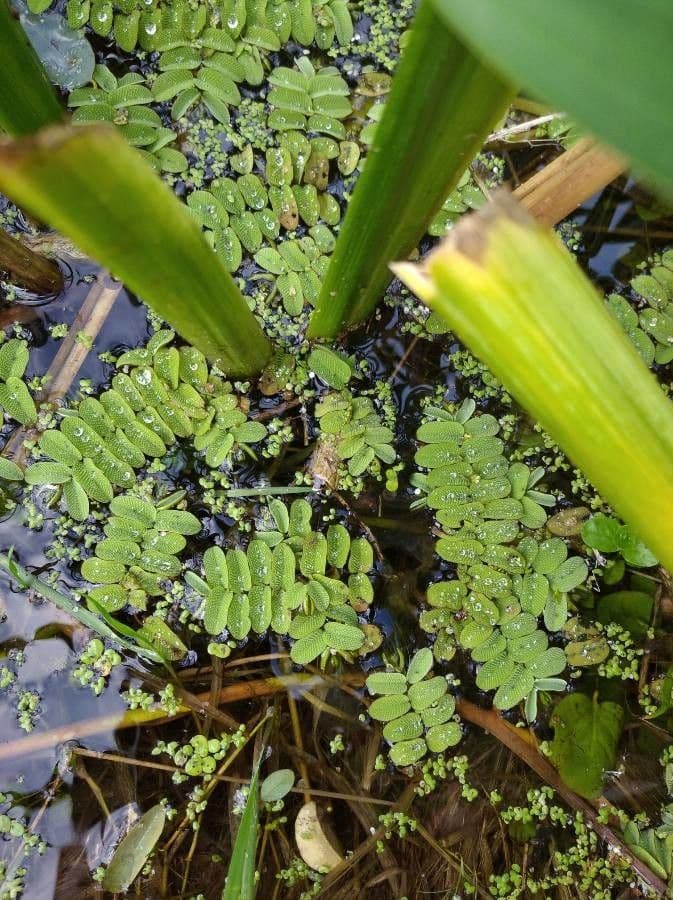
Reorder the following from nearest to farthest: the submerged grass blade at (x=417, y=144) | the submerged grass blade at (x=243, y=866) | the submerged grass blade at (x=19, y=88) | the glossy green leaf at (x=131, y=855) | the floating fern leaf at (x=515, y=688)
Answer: the submerged grass blade at (x=417, y=144)
the submerged grass blade at (x=19, y=88)
the submerged grass blade at (x=243, y=866)
the glossy green leaf at (x=131, y=855)
the floating fern leaf at (x=515, y=688)

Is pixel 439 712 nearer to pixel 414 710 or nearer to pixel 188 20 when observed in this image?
pixel 414 710

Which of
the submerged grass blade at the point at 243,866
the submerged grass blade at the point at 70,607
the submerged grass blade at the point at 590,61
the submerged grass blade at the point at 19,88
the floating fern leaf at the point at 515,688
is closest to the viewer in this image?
the submerged grass blade at the point at 590,61

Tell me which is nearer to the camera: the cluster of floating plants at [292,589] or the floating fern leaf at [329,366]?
the cluster of floating plants at [292,589]

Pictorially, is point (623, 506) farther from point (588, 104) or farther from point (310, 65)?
point (310, 65)

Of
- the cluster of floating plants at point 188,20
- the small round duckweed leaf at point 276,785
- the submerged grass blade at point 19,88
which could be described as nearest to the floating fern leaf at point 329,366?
the submerged grass blade at point 19,88

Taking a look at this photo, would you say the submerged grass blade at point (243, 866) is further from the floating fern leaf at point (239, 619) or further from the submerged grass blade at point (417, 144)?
the submerged grass blade at point (417, 144)
